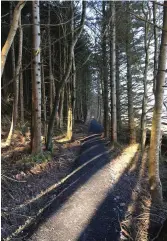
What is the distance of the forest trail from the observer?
14.1 feet

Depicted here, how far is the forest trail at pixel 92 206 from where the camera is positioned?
14.1ft

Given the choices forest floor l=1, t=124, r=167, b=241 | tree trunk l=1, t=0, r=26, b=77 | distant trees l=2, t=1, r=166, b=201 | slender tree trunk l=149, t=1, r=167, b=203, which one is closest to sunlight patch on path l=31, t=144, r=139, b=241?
forest floor l=1, t=124, r=167, b=241

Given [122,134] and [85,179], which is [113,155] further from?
[122,134]

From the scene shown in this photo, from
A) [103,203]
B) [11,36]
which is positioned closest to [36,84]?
[103,203]

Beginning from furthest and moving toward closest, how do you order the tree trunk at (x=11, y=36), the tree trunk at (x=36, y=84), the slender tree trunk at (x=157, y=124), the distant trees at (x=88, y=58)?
1. the distant trees at (x=88, y=58)
2. the tree trunk at (x=36, y=84)
3. the slender tree trunk at (x=157, y=124)
4. the tree trunk at (x=11, y=36)

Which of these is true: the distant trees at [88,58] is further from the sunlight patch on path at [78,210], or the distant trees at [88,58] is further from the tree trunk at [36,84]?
the sunlight patch on path at [78,210]

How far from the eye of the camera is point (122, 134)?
15.2m

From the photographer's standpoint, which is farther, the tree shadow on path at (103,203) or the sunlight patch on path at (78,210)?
the tree shadow on path at (103,203)

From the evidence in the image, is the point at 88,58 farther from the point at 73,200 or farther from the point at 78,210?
the point at 78,210

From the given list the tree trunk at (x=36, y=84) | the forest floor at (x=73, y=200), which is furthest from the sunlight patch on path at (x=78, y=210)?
the tree trunk at (x=36, y=84)

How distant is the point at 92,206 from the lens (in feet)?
17.4

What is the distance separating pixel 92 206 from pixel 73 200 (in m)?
0.41

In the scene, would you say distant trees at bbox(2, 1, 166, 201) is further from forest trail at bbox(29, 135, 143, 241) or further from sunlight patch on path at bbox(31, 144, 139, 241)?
sunlight patch on path at bbox(31, 144, 139, 241)

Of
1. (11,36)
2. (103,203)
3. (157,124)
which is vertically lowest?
(103,203)
